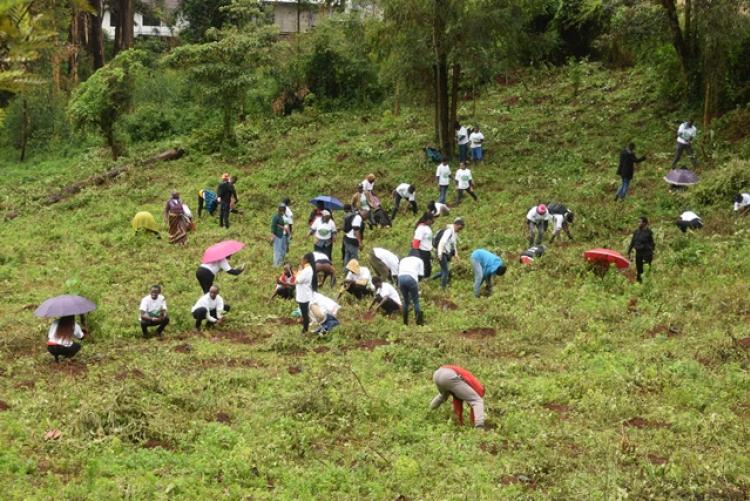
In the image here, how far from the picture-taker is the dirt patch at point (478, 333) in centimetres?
1363

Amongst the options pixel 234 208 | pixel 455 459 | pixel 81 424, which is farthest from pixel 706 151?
pixel 81 424

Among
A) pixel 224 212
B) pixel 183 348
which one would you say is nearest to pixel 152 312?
pixel 183 348

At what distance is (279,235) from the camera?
712 inches

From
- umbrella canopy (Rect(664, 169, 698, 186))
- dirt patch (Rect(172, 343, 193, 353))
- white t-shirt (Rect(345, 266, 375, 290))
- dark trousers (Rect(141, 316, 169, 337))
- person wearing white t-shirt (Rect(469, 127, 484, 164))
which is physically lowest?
dirt patch (Rect(172, 343, 193, 353))

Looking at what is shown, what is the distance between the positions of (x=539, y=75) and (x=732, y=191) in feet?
57.6

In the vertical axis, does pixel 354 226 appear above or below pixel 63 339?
above

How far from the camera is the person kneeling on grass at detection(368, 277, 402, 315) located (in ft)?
47.7

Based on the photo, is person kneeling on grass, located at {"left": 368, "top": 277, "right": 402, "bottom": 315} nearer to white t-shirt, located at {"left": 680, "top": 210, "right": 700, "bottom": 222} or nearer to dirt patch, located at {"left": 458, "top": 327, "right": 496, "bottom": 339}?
dirt patch, located at {"left": 458, "top": 327, "right": 496, "bottom": 339}

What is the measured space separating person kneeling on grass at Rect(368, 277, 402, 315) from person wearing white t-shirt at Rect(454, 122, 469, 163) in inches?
447

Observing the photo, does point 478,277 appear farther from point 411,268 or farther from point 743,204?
point 743,204

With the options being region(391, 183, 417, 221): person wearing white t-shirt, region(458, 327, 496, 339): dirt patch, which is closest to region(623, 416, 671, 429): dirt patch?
region(458, 327, 496, 339): dirt patch

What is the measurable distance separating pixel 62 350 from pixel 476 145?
1594cm

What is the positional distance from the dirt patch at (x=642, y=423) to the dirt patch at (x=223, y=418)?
15.1ft

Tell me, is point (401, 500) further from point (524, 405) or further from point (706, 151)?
point (706, 151)
